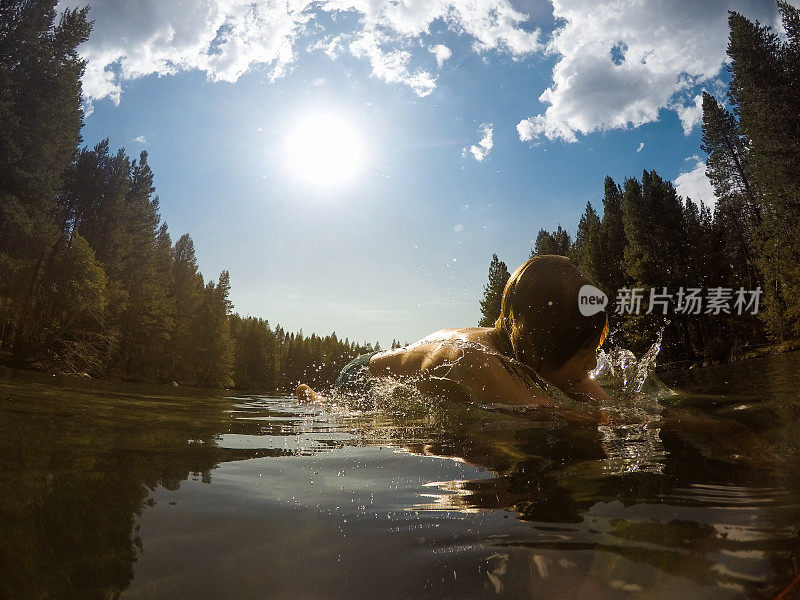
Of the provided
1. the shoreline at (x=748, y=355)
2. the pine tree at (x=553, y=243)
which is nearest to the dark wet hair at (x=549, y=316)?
the shoreline at (x=748, y=355)

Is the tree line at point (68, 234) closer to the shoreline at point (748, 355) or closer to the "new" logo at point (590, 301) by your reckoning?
the "new" logo at point (590, 301)

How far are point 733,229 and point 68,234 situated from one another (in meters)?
50.4

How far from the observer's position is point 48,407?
9.70 ft

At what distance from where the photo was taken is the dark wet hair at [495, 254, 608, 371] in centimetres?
319

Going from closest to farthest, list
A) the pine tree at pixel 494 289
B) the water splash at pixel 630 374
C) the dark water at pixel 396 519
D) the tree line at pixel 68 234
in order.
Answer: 1. the dark water at pixel 396 519
2. the water splash at pixel 630 374
3. the tree line at pixel 68 234
4. the pine tree at pixel 494 289

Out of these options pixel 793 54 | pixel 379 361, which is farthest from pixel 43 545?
pixel 793 54

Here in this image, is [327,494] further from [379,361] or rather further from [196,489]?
[379,361]

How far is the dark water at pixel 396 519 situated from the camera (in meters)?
0.66

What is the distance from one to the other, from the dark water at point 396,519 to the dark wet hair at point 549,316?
1.37 meters

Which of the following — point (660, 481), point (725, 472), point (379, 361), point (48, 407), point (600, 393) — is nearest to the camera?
point (660, 481)

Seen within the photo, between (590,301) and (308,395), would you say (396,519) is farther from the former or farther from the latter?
(308,395)

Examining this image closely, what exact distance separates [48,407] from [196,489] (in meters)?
2.67

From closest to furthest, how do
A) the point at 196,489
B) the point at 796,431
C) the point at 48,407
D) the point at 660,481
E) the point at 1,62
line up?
1. the point at 196,489
2. the point at 660,481
3. the point at 796,431
4. the point at 48,407
5. the point at 1,62

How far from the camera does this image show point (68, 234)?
1121 inches
